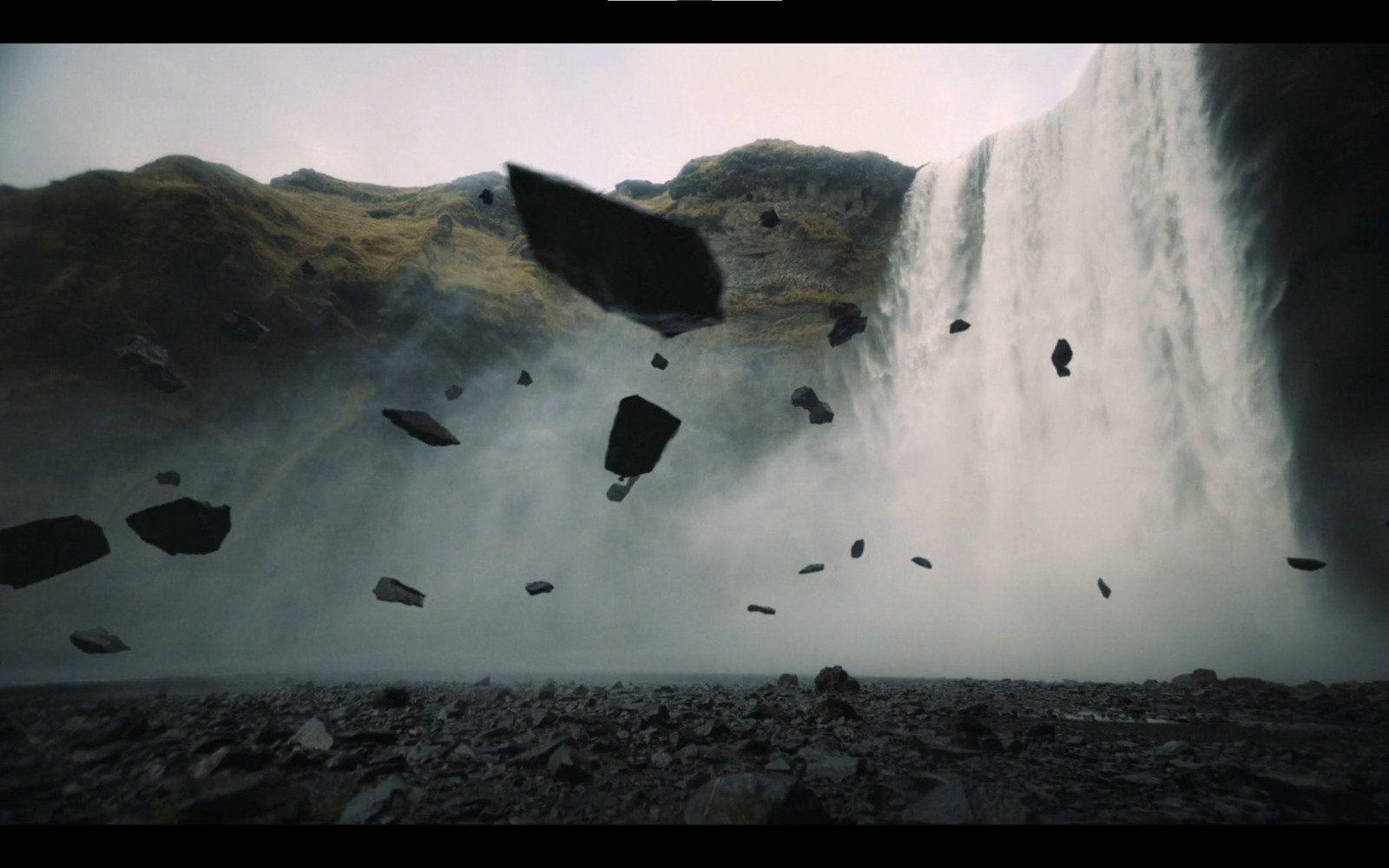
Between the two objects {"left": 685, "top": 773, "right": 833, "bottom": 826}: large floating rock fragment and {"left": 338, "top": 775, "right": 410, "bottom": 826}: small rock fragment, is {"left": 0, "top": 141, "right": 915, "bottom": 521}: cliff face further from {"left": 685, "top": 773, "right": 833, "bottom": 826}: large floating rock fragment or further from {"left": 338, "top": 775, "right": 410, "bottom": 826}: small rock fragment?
{"left": 685, "top": 773, "right": 833, "bottom": 826}: large floating rock fragment

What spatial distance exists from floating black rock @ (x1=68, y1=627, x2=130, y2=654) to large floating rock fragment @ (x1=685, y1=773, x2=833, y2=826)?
34.5 ft

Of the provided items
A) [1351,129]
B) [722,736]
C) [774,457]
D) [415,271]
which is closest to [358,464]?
[415,271]

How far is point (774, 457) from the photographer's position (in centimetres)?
3456

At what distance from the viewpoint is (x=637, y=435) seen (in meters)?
Result: 7.84

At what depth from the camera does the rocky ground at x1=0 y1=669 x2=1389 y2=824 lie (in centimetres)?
405

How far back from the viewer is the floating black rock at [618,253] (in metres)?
7.08

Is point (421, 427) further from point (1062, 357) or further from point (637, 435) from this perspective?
point (1062, 357)


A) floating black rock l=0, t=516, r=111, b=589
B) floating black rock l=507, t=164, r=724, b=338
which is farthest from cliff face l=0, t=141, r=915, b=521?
floating black rock l=507, t=164, r=724, b=338

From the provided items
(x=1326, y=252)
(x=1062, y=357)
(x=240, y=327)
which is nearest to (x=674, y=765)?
(x=1062, y=357)

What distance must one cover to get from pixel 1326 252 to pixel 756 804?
22793mm

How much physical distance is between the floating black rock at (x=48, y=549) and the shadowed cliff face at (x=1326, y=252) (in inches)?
1107

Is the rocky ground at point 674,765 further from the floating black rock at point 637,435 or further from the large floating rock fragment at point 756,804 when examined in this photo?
the floating black rock at point 637,435

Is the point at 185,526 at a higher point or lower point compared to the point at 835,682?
higher

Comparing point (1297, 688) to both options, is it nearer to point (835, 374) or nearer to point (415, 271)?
point (835, 374)
